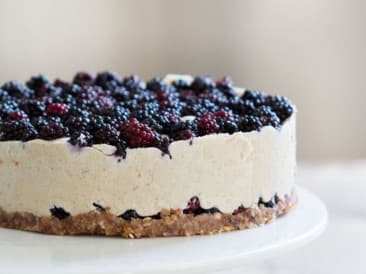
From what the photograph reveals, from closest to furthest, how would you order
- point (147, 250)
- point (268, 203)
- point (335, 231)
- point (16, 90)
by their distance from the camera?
point (147, 250), point (268, 203), point (16, 90), point (335, 231)

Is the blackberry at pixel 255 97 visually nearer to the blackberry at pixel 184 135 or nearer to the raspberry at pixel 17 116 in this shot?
the blackberry at pixel 184 135

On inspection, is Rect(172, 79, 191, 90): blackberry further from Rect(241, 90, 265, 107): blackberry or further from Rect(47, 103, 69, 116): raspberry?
Rect(47, 103, 69, 116): raspberry

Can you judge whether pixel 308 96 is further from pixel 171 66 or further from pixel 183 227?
pixel 183 227

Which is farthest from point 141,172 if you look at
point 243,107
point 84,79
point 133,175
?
point 84,79

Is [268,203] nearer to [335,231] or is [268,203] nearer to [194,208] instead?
[194,208]

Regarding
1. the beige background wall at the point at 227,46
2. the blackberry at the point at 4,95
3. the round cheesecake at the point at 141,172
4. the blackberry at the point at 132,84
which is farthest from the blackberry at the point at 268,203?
the beige background wall at the point at 227,46

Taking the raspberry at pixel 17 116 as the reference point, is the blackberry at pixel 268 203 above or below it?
below

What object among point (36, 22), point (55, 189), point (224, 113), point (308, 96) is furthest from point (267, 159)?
point (36, 22)
